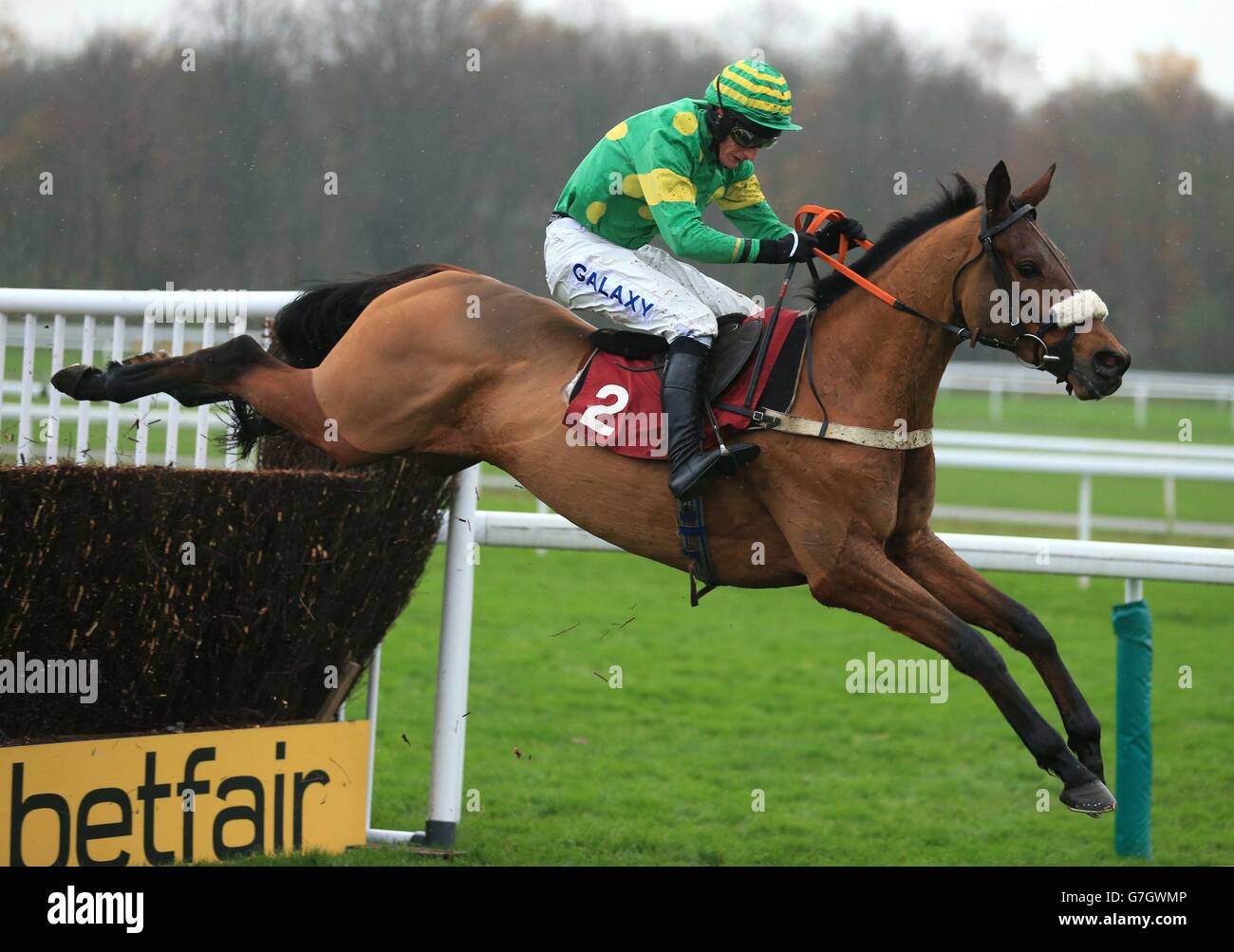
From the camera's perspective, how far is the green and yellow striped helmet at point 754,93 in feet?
13.7

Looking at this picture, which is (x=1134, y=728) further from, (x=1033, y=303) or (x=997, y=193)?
(x=997, y=193)

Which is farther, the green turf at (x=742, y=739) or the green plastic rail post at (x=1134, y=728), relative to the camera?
the green turf at (x=742, y=739)

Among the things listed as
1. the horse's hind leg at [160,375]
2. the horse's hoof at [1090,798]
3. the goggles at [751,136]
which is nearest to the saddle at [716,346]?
the goggles at [751,136]

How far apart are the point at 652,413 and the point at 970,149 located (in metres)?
9.25

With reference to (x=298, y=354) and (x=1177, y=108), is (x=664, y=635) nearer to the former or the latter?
(x=298, y=354)

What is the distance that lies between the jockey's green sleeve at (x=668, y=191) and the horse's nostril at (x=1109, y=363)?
1.04m

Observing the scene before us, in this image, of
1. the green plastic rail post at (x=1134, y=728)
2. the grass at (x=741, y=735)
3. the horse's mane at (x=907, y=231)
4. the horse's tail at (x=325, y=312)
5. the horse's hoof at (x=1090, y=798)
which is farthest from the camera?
the grass at (x=741, y=735)

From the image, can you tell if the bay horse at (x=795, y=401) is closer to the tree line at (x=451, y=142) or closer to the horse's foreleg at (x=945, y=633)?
the horse's foreleg at (x=945, y=633)

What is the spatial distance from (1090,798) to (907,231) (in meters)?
1.74

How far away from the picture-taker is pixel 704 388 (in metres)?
4.21

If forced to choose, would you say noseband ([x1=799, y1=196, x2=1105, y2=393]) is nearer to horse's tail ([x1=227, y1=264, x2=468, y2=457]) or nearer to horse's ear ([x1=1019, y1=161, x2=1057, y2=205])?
horse's ear ([x1=1019, y1=161, x2=1057, y2=205])

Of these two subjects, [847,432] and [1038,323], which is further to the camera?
[847,432]

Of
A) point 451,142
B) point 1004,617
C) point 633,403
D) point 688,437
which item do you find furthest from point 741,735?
point 451,142

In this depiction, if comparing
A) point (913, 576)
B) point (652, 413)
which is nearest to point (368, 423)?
point (652, 413)
